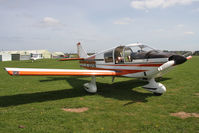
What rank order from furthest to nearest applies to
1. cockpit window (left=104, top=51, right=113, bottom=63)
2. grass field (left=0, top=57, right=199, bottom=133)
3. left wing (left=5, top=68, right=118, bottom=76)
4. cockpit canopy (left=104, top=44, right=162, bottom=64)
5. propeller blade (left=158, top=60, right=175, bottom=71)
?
1. cockpit window (left=104, top=51, right=113, bottom=63)
2. cockpit canopy (left=104, top=44, right=162, bottom=64)
3. propeller blade (left=158, top=60, right=175, bottom=71)
4. left wing (left=5, top=68, right=118, bottom=76)
5. grass field (left=0, top=57, right=199, bottom=133)

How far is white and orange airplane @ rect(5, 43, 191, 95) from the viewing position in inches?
225

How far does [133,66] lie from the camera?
272 inches

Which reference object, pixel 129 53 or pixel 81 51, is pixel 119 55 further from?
pixel 81 51

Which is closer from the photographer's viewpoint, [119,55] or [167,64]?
[167,64]

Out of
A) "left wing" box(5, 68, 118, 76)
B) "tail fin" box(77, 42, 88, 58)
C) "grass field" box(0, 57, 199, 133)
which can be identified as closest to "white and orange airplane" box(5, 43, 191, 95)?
"left wing" box(5, 68, 118, 76)

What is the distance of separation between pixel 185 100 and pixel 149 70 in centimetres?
176

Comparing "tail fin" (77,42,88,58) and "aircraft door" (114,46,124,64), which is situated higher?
"tail fin" (77,42,88,58)

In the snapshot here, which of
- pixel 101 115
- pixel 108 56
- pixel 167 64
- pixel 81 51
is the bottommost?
pixel 101 115

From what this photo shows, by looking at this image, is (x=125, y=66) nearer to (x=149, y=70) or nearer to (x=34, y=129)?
(x=149, y=70)

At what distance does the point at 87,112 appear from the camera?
493 centimetres

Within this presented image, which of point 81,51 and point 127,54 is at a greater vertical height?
point 81,51

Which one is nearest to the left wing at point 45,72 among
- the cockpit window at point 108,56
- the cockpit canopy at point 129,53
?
the cockpit canopy at point 129,53

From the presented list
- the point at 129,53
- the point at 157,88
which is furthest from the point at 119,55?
the point at 157,88

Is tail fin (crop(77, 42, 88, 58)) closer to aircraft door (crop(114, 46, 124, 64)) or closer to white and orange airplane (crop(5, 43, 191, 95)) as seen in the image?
white and orange airplane (crop(5, 43, 191, 95))
